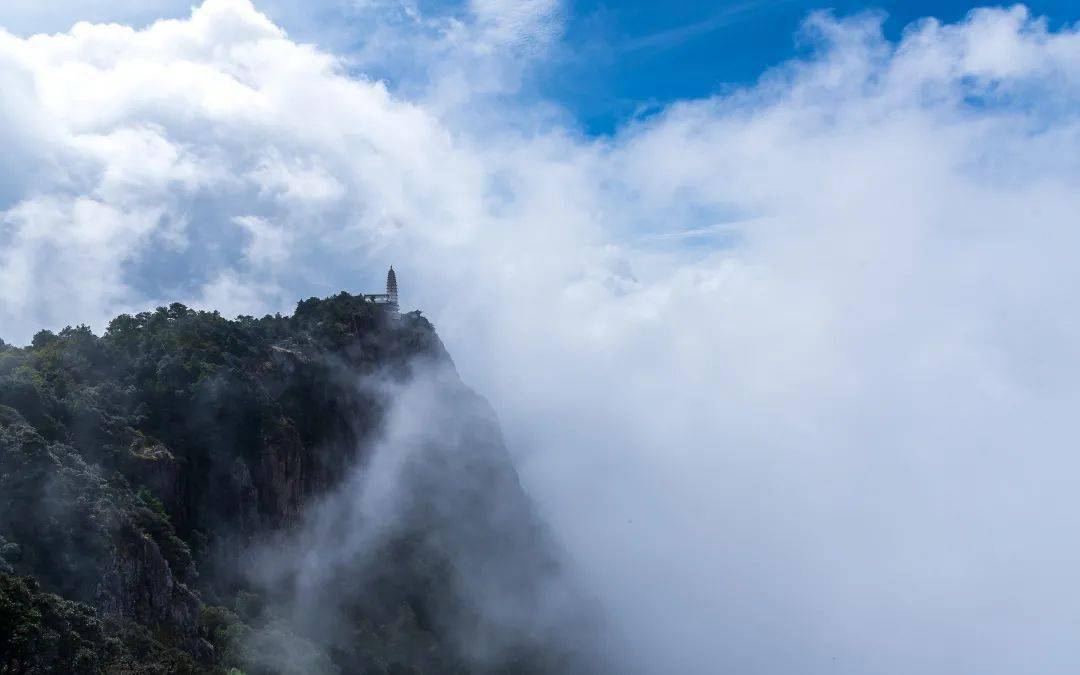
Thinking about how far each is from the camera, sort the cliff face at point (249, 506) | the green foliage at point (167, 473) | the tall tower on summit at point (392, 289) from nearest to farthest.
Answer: the green foliage at point (167, 473) < the cliff face at point (249, 506) < the tall tower on summit at point (392, 289)

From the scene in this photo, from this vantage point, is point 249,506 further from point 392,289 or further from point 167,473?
point 392,289

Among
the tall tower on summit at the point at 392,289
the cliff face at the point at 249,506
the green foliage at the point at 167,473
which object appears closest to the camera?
the green foliage at the point at 167,473

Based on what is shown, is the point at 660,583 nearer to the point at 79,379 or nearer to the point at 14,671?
the point at 79,379

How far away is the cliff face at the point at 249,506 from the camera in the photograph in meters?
43.5

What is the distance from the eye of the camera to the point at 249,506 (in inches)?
2921

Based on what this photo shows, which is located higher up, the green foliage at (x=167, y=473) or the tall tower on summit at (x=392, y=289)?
the tall tower on summit at (x=392, y=289)

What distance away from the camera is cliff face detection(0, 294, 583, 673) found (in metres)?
43.5

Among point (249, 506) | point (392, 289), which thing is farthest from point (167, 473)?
point (392, 289)

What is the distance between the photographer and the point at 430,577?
92.2 m

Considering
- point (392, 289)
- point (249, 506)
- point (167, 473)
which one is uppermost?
point (392, 289)

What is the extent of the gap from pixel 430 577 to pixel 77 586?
173 feet

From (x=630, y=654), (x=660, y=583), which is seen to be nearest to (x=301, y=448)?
(x=630, y=654)

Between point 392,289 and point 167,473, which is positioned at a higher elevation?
point 392,289

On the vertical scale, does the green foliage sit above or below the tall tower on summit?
below
